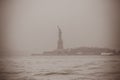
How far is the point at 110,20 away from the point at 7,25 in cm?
118

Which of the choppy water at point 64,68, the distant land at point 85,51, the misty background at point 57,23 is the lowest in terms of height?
the choppy water at point 64,68

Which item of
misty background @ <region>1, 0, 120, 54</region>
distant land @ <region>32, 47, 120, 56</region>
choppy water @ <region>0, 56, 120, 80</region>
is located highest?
misty background @ <region>1, 0, 120, 54</region>

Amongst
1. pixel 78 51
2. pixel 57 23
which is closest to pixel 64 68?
pixel 78 51

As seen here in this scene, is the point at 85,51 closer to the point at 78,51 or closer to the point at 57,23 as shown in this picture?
the point at 78,51

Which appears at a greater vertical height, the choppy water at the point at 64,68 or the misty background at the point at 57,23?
the misty background at the point at 57,23

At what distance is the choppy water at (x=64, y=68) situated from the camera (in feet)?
A: 8.05

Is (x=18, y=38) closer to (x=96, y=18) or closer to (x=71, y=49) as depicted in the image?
(x=71, y=49)

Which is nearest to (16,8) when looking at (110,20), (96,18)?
(96,18)

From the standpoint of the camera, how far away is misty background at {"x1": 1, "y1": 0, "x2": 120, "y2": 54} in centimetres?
251

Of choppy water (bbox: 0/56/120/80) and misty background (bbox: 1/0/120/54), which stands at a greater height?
misty background (bbox: 1/0/120/54)

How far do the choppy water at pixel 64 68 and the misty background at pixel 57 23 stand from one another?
128mm

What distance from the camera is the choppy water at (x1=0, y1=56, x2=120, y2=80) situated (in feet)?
8.05

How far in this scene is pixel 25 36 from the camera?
8.39ft

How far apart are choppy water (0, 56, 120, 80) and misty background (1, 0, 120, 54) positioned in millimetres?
128
